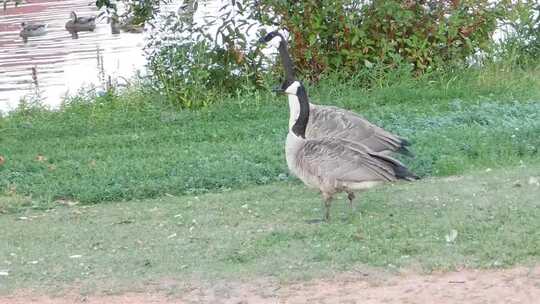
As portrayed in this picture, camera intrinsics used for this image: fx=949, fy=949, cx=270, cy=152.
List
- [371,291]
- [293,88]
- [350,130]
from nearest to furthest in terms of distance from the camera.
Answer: [371,291]
[293,88]
[350,130]

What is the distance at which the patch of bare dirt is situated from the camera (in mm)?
5520

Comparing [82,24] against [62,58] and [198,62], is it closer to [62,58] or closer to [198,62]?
[62,58]

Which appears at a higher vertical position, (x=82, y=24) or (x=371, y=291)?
(x=371, y=291)

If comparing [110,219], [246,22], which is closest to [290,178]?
[110,219]

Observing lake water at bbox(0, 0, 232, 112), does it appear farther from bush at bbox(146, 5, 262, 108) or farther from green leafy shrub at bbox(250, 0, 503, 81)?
green leafy shrub at bbox(250, 0, 503, 81)

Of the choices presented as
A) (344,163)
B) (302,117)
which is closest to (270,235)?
(344,163)

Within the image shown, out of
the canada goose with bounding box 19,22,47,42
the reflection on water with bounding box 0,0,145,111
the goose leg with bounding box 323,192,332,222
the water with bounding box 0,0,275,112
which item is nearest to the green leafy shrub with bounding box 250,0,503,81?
the water with bounding box 0,0,275,112

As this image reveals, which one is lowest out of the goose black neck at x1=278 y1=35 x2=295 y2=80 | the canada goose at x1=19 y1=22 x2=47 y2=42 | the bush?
the canada goose at x1=19 y1=22 x2=47 y2=42

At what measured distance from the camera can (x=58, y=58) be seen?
20.8 metres

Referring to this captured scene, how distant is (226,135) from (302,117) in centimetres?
318

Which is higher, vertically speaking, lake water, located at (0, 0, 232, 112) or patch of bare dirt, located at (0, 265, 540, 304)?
patch of bare dirt, located at (0, 265, 540, 304)

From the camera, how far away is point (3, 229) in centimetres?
786

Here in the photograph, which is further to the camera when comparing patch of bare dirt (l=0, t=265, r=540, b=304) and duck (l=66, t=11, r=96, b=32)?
duck (l=66, t=11, r=96, b=32)

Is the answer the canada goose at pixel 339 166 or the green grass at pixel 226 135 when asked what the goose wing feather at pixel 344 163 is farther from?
the green grass at pixel 226 135
